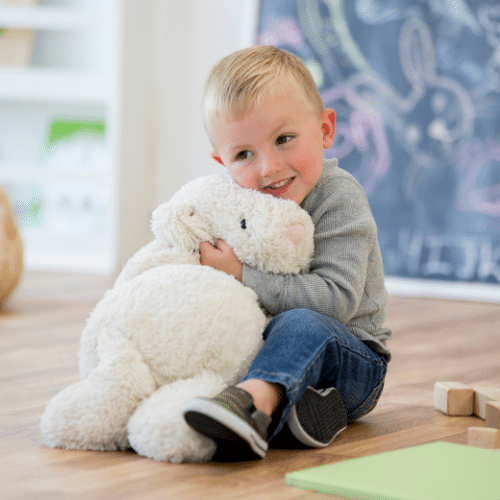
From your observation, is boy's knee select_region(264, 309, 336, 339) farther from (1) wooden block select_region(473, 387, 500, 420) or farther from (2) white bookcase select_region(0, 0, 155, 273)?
(2) white bookcase select_region(0, 0, 155, 273)

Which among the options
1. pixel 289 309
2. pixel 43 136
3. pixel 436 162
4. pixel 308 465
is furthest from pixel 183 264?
pixel 43 136

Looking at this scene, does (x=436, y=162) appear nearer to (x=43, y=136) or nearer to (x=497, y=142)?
(x=497, y=142)

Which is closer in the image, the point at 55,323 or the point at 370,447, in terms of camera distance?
the point at 370,447

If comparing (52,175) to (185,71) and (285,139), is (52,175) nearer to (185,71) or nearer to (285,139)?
(185,71)

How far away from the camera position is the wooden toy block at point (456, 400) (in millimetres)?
1109

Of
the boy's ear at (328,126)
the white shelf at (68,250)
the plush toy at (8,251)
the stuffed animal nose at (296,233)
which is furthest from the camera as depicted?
the white shelf at (68,250)

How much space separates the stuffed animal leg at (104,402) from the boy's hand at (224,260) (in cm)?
16

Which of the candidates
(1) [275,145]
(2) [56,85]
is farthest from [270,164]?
(2) [56,85]

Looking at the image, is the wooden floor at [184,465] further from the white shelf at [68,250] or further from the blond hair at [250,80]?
the white shelf at [68,250]

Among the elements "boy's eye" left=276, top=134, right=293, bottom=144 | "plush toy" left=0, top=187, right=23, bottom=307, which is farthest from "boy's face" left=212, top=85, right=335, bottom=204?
"plush toy" left=0, top=187, right=23, bottom=307

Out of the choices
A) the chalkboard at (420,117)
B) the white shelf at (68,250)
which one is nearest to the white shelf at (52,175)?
the white shelf at (68,250)

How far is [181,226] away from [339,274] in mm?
218

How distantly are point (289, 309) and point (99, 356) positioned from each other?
0.25 m

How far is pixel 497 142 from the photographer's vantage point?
97.2 inches
